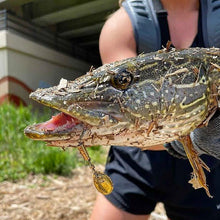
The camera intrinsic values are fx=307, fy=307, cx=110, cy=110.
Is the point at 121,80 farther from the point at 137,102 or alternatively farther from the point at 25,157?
the point at 25,157

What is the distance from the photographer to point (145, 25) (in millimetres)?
1188

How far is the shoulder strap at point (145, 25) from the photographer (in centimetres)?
116

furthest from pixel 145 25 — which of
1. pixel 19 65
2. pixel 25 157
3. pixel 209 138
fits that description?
pixel 19 65

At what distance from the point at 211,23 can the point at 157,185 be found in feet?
2.38

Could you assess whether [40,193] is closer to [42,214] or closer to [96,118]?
[42,214]

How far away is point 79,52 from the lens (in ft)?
15.8

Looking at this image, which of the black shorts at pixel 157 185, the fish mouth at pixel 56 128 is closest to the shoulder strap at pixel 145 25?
the black shorts at pixel 157 185

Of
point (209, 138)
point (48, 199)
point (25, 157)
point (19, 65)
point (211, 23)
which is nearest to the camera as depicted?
point (209, 138)

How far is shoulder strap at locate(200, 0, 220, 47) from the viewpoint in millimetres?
1148

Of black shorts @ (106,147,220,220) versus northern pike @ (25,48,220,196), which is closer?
northern pike @ (25,48,220,196)

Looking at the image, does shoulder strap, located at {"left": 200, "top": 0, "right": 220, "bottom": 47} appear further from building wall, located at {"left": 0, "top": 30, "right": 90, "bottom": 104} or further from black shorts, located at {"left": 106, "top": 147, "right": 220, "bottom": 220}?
building wall, located at {"left": 0, "top": 30, "right": 90, "bottom": 104}

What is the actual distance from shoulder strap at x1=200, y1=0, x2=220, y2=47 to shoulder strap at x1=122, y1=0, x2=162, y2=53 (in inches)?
7.3

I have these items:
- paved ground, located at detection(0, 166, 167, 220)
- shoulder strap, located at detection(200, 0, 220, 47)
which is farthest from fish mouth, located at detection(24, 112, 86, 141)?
paved ground, located at detection(0, 166, 167, 220)

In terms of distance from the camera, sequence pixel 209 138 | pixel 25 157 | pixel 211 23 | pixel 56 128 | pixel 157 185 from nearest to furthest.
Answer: pixel 56 128 → pixel 209 138 → pixel 211 23 → pixel 157 185 → pixel 25 157
